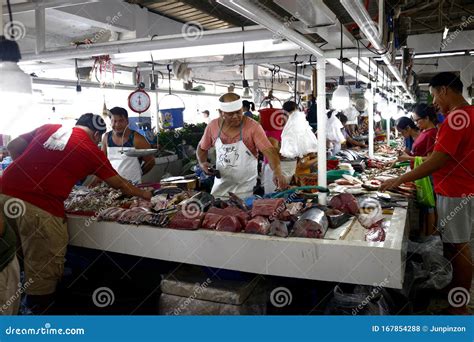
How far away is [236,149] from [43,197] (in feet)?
6.86

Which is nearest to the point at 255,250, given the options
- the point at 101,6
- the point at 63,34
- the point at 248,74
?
the point at 101,6

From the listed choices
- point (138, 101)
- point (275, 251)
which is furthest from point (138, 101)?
point (275, 251)

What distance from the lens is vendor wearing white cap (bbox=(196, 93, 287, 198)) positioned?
14.7ft

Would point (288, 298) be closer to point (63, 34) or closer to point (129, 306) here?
point (129, 306)

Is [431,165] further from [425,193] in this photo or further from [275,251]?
[275,251]

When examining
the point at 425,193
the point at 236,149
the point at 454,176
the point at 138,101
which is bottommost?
the point at 425,193

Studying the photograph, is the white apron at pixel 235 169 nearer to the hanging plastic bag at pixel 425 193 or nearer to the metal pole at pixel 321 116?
the metal pole at pixel 321 116

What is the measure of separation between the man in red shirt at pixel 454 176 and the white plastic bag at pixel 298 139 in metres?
1.64

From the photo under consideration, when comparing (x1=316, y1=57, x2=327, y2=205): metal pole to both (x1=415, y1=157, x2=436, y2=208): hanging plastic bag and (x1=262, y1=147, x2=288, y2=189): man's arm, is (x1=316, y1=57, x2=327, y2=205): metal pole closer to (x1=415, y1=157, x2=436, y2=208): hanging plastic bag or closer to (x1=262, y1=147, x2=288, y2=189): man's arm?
(x1=262, y1=147, x2=288, y2=189): man's arm

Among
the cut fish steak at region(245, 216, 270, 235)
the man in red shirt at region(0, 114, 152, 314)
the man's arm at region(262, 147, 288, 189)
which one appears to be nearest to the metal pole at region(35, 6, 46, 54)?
the man in red shirt at region(0, 114, 152, 314)

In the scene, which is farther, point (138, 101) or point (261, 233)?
point (138, 101)

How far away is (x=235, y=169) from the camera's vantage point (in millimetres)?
4652

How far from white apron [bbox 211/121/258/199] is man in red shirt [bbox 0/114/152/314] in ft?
5.45

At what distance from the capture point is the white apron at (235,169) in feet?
15.1
